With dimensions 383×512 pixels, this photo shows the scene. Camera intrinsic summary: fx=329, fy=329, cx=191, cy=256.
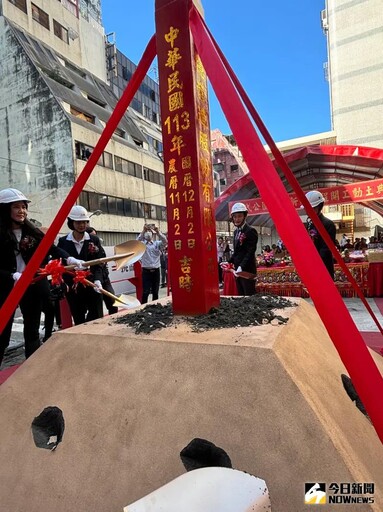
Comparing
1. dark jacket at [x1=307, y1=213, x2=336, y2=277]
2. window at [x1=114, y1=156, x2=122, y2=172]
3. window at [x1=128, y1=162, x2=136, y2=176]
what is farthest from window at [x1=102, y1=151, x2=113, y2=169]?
dark jacket at [x1=307, y1=213, x2=336, y2=277]

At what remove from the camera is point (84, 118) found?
19000mm

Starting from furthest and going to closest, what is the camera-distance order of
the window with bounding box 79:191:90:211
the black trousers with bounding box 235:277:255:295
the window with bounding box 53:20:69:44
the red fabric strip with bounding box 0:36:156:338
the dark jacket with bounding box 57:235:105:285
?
the window with bounding box 53:20:69:44
the window with bounding box 79:191:90:211
the black trousers with bounding box 235:277:255:295
the dark jacket with bounding box 57:235:105:285
the red fabric strip with bounding box 0:36:156:338

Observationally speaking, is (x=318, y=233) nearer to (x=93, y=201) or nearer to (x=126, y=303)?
(x=126, y=303)

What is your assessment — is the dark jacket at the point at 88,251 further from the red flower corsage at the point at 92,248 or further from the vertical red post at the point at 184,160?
the vertical red post at the point at 184,160

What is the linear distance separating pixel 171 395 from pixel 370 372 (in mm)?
721

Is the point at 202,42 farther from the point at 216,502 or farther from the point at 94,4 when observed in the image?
the point at 94,4

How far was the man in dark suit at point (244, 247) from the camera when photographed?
3.63 m

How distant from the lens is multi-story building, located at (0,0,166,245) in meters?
16.5

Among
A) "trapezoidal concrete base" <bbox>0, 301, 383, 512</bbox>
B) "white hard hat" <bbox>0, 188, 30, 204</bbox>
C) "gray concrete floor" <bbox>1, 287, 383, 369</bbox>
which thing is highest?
"white hard hat" <bbox>0, 188, 30, 204</bbox>

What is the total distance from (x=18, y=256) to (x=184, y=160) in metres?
1.50

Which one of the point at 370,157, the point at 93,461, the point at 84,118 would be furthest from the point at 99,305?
the point at 84,118

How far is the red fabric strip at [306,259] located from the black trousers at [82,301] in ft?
7.86

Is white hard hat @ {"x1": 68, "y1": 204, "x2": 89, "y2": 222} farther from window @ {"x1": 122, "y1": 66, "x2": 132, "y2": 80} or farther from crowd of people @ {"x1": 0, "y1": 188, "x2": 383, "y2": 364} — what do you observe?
window @ {"x1": 122, "y1": 66, "x2": 132, "y2": 80}

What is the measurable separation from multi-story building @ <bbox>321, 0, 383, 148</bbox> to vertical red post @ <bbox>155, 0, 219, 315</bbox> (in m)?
19.4
